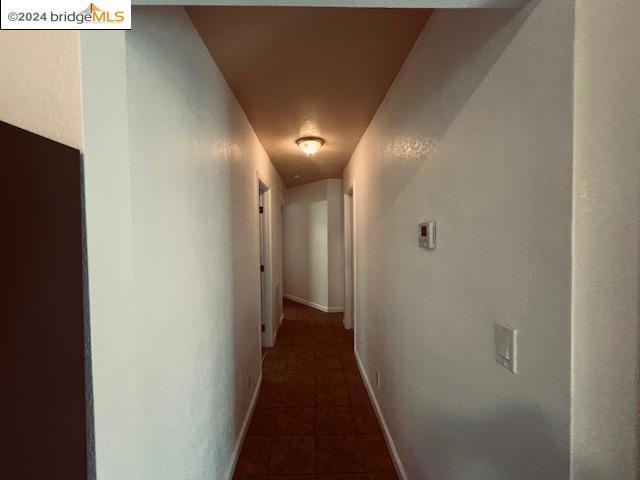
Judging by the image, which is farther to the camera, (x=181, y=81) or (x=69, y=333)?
(x=181, y=81)

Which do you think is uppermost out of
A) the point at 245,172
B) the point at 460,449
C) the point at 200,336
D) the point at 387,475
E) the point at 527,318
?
the point at 245,172

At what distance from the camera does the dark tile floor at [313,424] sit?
5.52ft

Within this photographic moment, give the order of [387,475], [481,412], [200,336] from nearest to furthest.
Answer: [481,412] < [200,336] < [387,475]

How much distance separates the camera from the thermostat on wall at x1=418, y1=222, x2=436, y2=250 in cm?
120

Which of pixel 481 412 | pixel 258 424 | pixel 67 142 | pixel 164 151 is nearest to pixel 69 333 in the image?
pixel 67 142

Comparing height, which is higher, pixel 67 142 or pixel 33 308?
pixel 67 142

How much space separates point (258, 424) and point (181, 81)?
227cm

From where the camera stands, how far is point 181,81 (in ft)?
3.59

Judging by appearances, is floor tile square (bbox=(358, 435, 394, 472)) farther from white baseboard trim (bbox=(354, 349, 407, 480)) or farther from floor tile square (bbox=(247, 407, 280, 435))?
floor tile square (bbox=(247, 407, 280, 435))

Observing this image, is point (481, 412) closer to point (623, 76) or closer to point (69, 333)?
point (623, 76)

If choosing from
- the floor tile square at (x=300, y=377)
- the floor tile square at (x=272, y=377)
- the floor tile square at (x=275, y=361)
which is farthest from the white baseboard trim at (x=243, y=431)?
the floor tile square at (x=275, y=361)

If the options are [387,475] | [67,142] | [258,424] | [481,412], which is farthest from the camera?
[258,424]

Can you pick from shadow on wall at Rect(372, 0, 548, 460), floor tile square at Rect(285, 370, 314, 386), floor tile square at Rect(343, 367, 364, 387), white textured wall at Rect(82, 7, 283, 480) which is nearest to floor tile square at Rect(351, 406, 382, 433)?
shadow on wall at Rect(372, 0, 548, 460)

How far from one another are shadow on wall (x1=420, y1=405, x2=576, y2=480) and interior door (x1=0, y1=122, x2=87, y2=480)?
106 centimetres
